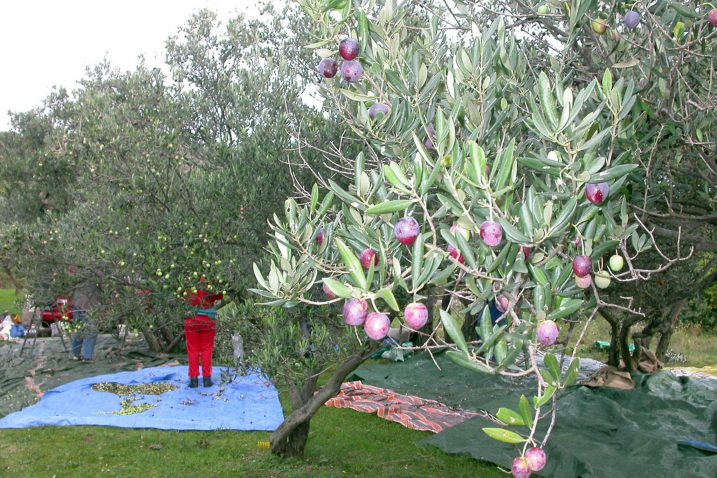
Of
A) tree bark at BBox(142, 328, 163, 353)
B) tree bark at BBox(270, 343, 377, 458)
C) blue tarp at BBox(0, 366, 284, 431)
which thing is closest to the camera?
tree bark at BBox(270, 343, 377, 458)

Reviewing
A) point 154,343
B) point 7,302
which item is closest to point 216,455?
point 154,343

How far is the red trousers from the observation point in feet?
37.2

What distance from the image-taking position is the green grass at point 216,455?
25.3 feet

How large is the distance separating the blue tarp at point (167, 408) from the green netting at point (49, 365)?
54 cm

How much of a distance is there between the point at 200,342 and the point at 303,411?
16.1ft

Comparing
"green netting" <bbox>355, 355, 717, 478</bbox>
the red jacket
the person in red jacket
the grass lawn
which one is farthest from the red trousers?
the red jacket

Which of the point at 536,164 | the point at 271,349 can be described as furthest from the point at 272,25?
the point at 536,164

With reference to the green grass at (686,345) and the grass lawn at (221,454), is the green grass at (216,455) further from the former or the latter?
the green grass at (686,345)

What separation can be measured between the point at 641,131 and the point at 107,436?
808cm

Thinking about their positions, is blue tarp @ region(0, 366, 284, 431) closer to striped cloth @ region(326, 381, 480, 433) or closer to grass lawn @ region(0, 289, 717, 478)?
grass lawn @ region(0, 289, 717, 478)

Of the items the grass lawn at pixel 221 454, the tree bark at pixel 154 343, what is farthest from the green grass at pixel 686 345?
the tree bark at pixel 154 343

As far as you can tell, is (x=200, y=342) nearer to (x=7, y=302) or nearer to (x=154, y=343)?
(x=154, y=343)

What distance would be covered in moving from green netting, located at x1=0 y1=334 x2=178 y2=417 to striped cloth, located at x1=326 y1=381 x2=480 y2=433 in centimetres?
495

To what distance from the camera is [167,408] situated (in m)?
10.6
